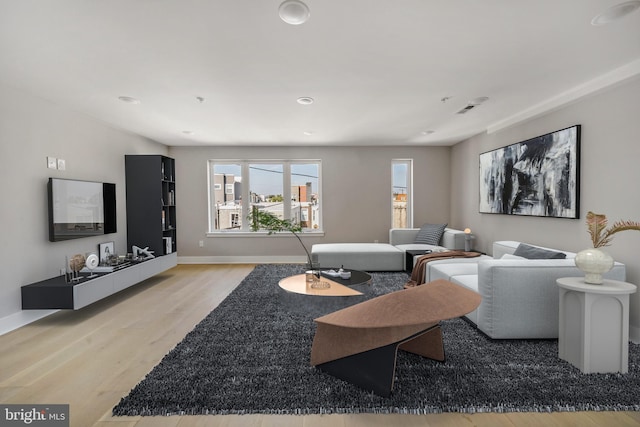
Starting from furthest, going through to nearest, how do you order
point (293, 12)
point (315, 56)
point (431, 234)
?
point (431, 234) → point (315, 56) → point (293, 12)

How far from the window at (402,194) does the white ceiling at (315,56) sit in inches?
96.7

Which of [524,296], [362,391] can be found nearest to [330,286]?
[362,391]

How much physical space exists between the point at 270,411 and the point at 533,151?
4055mm

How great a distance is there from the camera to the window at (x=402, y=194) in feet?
21.8

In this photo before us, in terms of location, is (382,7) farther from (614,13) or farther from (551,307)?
(551,307)

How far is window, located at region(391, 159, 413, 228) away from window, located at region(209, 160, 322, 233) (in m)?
1.54

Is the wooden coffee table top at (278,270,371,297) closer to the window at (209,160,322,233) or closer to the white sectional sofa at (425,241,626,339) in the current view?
the white sectional sofa at (425,241,626,339)

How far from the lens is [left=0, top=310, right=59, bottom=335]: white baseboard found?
3048 millimetres

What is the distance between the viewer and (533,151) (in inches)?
157

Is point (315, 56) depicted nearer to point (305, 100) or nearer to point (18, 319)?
point (305, 100)

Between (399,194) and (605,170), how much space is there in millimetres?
3801

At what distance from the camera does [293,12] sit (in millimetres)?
1921

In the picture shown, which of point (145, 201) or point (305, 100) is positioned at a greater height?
point (305, 100)

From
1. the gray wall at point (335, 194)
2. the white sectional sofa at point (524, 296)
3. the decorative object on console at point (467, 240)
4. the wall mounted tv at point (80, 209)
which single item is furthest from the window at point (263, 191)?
the white sectional sofa at point (524, 296)
